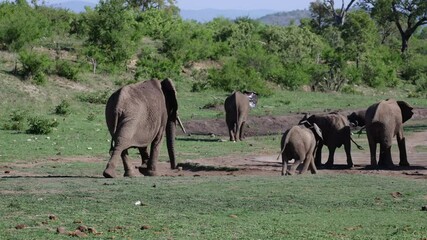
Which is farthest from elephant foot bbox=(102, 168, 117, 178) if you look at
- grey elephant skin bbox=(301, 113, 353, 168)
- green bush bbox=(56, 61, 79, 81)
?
green bush bbox=(56, 61, 79, 81)

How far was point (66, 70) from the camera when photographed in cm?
3281

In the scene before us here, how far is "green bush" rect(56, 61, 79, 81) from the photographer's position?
32781 mm

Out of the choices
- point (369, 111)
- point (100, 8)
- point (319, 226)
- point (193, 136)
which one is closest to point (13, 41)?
point (100, 8)

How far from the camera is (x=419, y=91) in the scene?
4438 cm

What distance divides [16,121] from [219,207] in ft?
48.2

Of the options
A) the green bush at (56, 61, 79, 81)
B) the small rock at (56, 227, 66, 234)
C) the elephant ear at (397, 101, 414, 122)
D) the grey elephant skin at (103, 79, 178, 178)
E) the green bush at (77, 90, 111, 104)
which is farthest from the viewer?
the green bush at (56, 61, 79, 81)

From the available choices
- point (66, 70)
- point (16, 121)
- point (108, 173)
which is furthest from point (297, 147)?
point (66, 70)

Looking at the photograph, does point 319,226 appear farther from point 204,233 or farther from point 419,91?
point 419,91

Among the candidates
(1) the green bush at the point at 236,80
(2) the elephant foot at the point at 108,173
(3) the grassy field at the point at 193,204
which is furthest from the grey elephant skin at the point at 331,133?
(1) the green bush at the point at 236,80

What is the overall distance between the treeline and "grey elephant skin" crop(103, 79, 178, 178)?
1462 centimetres

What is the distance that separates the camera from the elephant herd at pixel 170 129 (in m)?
15.5

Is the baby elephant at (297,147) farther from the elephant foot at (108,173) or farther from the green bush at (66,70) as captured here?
the green bush at (66,70)

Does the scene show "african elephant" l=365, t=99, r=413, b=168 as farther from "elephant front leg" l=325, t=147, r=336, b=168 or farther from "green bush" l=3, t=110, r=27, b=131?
"green bush" l=3, t=110, r=27, b=131

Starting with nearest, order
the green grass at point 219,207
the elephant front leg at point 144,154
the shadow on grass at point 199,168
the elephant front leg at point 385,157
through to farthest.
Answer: the green grass at point 219,207
the elephant front leg at point 144,154
the shadow on grass at point 199,168
the elephant front leg at point 385,157
